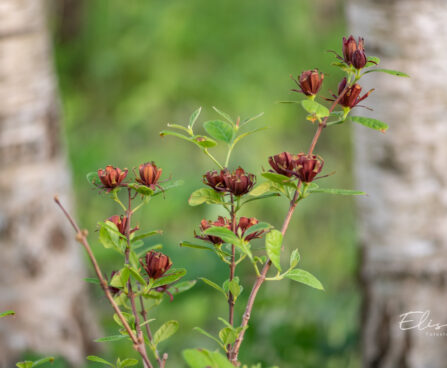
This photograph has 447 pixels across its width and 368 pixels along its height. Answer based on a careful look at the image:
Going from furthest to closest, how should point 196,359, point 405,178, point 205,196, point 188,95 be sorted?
1. point 188,95
2. point 405,178
3. point 205,196
4. point 196,359

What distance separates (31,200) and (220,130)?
38.1 inches

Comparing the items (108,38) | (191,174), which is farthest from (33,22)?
(108,38)

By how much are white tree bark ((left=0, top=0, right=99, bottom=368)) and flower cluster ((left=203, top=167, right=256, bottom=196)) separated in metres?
0.96

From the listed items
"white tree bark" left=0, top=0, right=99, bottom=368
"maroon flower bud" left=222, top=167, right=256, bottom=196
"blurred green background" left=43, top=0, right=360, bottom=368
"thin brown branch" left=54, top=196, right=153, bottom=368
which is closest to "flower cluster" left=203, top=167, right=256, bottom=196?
"maroon flower bud" left=222, top=167, right=256, bottom=196

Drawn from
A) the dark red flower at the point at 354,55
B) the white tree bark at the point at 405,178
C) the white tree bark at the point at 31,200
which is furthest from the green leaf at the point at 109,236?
the white tree bark at the point at 31,200

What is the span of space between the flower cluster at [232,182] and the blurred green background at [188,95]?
1.76 metres

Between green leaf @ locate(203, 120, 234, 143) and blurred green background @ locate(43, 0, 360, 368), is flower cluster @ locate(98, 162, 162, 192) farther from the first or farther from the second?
blurred green background @ locate(43, 0, 360, 368)

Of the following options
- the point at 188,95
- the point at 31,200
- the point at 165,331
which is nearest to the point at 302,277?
the point at 165,331

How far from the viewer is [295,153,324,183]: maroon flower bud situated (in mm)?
455

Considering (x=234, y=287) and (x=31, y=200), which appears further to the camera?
(x=31, y=200)

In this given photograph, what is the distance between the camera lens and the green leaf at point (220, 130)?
50cm

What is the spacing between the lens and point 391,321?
1.20 metres
